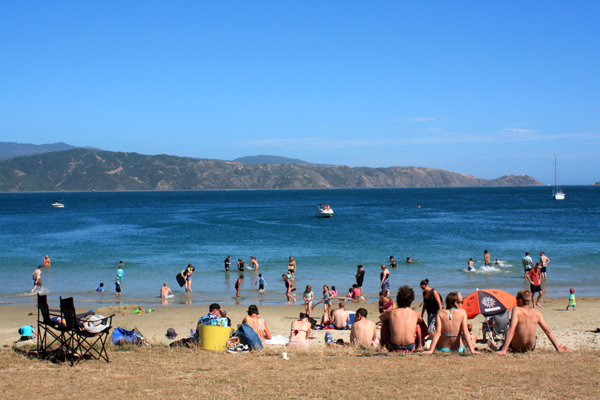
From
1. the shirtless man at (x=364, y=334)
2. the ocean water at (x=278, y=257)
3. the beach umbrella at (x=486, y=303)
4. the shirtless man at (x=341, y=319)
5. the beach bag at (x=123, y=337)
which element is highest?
the beach umbrella at (x=486, y=303)

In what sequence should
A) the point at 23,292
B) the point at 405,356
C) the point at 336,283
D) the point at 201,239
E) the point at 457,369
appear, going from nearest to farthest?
the point at 457,369
the point at 405,356
the point at 23,292
the point at 336,283
the point at 201,239

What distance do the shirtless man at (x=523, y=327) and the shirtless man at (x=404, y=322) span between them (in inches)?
53.2

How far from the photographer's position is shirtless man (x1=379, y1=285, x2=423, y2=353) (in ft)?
27.0

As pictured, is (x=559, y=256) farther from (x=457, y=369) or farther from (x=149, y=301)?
(x=457, y=369)

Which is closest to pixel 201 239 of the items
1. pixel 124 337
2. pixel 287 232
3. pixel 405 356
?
pixel 287 232

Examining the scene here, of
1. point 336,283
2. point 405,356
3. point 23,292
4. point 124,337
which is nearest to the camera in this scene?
point 405,356

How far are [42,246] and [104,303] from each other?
23.4 metres

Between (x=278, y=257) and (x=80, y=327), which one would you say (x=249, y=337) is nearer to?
(x=80, y=327)

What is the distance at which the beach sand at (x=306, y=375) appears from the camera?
6395 mm

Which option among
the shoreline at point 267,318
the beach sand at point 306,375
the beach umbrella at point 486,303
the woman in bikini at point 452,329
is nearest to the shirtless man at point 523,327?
the beach sand at point 306,375

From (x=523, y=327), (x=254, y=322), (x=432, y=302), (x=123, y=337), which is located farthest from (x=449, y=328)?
(x=123, y=337)

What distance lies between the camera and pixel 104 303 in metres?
19.3

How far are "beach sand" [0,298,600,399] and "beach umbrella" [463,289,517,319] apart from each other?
5.86 feet

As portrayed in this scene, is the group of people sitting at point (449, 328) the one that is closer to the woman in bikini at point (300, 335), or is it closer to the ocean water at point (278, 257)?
the woman in bikini at point (300, 335)
